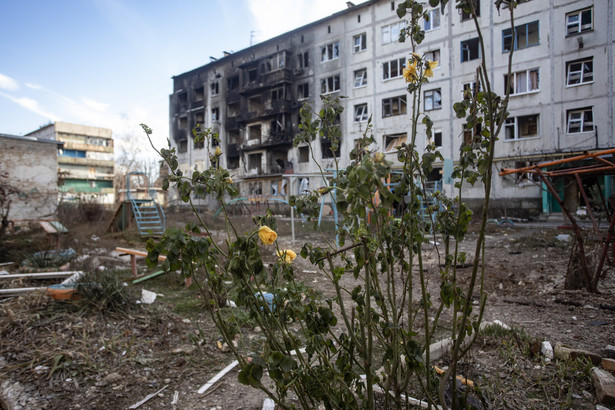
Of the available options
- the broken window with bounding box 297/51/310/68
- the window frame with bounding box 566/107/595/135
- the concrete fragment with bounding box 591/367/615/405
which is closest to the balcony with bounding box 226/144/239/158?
the broken window with bounding box 297/51/310/68

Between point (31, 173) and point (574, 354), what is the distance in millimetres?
15968

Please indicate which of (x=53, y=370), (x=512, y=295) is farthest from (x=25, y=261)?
(x=512, y=295)

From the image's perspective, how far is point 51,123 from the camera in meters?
48.8

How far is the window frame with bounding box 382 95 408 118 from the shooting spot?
21391mm

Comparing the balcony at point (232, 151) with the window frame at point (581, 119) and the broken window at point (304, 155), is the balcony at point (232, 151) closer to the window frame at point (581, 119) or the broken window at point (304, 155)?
the broken window at point (304, 155)

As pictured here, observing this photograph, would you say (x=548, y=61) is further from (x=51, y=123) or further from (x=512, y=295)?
(x=51, y=123)

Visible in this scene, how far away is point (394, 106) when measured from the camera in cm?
2191

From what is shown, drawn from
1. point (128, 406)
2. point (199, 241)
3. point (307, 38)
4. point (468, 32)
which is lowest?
point (128, 406)

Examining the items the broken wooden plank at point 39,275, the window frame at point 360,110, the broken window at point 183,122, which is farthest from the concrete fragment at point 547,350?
the broken window at point 183,122

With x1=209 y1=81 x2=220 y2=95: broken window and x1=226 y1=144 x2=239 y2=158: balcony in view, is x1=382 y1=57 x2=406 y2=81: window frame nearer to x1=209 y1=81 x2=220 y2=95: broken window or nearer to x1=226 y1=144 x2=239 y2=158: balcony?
x1=226 y1=144 x2=239 y2=158: balcony

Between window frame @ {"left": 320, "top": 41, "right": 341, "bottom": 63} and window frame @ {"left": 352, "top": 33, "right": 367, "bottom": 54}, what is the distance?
117 centimetres

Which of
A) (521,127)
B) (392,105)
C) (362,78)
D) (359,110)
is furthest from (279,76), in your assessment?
(521,127)

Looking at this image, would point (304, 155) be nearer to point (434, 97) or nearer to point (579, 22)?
point (434, 97)

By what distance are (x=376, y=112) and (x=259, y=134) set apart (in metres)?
11.5
